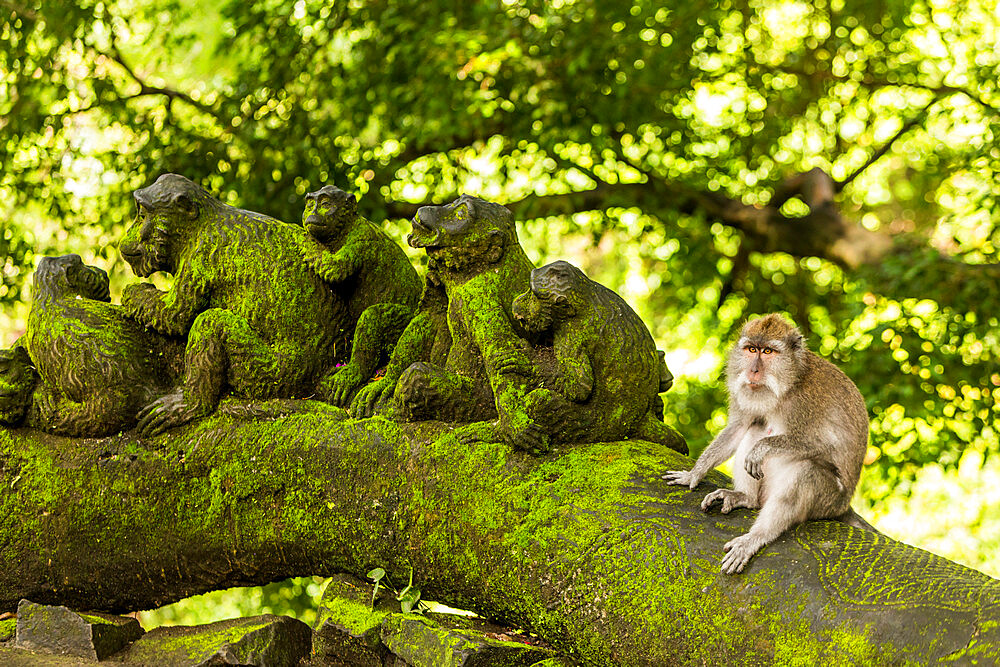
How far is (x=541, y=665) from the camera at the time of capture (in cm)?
336

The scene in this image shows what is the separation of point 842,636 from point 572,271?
1.67 m

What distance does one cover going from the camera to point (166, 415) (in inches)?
163

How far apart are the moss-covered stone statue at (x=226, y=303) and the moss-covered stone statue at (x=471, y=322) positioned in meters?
0.45

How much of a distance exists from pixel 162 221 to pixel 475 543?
6.89 ft

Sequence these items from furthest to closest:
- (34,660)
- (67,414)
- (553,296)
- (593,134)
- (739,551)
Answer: (593,134), (67,414), (553,296), (34,660), (739,551)

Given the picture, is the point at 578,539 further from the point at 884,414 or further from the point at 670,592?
the point at 884,414

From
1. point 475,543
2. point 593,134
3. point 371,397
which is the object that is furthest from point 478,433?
point 593,134

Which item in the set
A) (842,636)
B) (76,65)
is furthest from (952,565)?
(76,65)

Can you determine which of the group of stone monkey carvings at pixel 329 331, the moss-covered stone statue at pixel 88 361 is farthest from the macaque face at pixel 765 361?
the moss-covered stone statue at pixel 88 361

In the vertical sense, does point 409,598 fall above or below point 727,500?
below

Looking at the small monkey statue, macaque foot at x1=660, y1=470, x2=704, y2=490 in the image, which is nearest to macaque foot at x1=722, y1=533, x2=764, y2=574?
the small monkey statue

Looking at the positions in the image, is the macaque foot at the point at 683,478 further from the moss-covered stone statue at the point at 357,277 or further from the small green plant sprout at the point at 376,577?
the moss-covered stone statue at the point at 357,277

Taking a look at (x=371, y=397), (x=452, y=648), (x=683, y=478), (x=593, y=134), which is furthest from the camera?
(x=593, y=134)

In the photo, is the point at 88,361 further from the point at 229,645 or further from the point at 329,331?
the point at 229,645
